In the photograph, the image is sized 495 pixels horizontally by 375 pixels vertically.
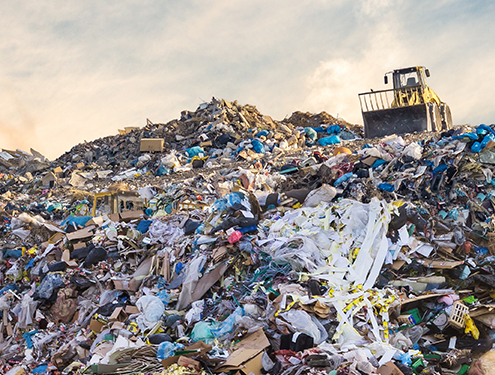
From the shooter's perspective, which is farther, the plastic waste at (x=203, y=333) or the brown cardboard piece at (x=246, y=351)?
the plastic waste at (x=203, y=333)

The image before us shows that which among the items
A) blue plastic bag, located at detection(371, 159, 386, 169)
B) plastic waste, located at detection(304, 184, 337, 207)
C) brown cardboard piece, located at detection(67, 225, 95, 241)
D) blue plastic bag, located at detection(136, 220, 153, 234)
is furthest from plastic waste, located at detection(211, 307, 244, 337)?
blue plastic bag, located at detection(371, 159, 386, 169)

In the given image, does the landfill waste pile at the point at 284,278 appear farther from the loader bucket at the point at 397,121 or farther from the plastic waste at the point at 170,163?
the loader bucket at the point at 397,121

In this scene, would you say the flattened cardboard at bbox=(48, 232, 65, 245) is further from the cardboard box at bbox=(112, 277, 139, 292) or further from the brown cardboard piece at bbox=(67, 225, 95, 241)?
the cardboard box at bbox=(112, 277, 139, 292)

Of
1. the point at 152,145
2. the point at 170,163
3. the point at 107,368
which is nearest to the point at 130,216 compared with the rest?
the point at 107,368

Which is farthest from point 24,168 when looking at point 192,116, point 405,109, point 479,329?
point 479,329

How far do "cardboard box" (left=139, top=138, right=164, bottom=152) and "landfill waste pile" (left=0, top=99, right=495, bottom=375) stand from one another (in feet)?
22.4

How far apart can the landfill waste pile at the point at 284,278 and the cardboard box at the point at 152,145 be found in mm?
6821

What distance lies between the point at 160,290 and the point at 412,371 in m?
3.13

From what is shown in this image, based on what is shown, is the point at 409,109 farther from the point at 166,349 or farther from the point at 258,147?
the point at 166,349

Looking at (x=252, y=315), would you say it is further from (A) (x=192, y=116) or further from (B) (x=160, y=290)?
(A) (x=192, y=116)

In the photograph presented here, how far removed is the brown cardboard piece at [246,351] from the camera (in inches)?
146

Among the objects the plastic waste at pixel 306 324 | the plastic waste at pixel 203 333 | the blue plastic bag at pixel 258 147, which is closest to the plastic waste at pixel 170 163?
the blue plastic bag at pixel 258 147

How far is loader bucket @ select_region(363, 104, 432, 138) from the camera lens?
12648 millimetres

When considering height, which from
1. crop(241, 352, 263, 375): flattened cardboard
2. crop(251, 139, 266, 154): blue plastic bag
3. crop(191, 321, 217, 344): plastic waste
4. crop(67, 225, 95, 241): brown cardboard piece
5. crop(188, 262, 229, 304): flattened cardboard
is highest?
crop(251, 139, 266, 154): blue plastic bag
